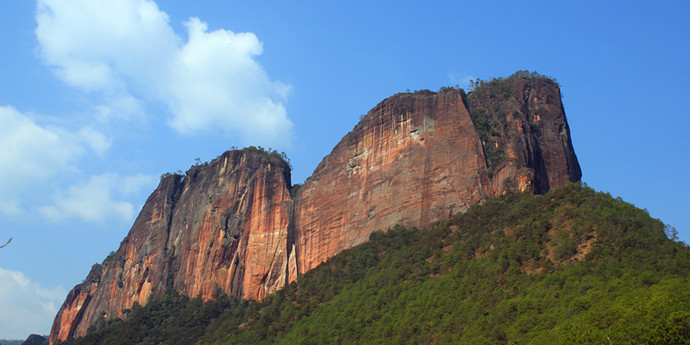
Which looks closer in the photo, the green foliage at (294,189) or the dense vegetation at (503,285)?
the dense vegetation at (503,285)

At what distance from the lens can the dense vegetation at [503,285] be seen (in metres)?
38.7

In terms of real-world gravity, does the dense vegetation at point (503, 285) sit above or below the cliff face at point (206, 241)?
below

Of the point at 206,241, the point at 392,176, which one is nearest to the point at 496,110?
the point at 392,176

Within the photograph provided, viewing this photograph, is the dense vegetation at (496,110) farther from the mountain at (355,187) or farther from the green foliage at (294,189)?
the green foliage at (294,189)

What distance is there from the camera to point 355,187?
7594cm

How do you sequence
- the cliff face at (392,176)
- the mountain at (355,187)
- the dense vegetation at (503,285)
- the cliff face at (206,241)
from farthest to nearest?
the cliff face at (206,241) → the mountain at (355,187) → the cliff face at (392,176) → the dense vegetation at (503,285)

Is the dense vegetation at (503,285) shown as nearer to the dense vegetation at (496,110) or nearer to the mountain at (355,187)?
the mountain at (355,187)

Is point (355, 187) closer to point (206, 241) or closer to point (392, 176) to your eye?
point (392, 176)

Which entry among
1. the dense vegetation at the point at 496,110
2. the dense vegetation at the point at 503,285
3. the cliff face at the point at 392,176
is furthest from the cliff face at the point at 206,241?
the dense vegetation at the point at 496,110

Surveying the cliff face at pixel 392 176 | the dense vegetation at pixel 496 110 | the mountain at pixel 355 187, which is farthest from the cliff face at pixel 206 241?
A: the dense vegetation at pixel 496 110

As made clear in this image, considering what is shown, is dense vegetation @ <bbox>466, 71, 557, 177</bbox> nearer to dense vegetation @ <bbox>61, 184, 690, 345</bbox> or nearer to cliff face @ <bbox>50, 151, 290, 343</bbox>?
dense vegetation @ <bbox>61, 184, 690, 345</bbox>

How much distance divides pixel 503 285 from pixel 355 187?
28657 mm

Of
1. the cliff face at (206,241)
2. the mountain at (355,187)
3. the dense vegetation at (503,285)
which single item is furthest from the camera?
the cliff face at (206,241)

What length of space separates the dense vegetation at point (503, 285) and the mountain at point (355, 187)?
12.4 ft
